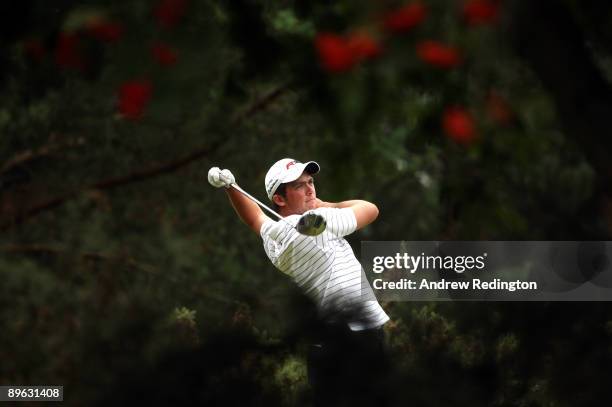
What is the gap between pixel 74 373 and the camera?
263cm

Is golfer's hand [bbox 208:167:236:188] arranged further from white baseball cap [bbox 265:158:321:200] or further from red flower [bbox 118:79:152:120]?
red flower [bbox 118:79:152:120]

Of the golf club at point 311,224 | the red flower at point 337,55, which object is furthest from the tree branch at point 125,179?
the red flower at point 337,55

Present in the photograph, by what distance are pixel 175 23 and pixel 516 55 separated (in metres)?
0.59

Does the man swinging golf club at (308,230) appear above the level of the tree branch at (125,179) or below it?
below

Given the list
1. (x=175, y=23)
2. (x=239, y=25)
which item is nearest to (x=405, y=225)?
(x=239, y=25)

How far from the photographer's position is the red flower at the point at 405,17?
7.45ft

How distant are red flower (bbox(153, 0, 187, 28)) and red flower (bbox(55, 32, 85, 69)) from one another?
0.23 metres

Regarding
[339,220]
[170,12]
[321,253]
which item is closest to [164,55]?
[170,12]

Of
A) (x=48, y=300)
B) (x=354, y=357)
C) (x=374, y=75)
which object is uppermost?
(x=48, y=300)

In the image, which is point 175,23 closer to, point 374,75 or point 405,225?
point 374,75

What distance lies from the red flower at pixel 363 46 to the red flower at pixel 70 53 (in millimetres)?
A: 590

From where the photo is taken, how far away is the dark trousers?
2.51 metres

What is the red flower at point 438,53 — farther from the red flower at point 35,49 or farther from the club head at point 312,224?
the club head at point 312,224

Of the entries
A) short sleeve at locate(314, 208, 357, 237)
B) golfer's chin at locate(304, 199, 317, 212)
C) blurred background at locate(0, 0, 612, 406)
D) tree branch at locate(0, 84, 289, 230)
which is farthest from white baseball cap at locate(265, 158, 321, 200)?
tree branch at locate(0, 84, 289, 230)
